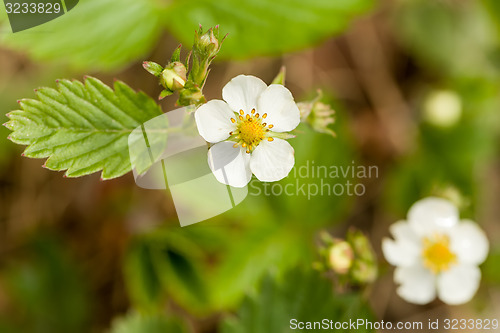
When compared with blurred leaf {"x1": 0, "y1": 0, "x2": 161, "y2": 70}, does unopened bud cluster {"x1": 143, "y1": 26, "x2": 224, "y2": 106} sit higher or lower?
lower

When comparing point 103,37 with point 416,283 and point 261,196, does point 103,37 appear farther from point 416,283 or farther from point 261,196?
point 416,283

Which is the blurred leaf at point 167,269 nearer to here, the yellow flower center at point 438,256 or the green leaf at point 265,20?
the green leaf at point 265,20

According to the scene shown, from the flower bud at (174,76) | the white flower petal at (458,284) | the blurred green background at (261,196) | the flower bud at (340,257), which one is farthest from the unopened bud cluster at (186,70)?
the white flower petal at (458,284)

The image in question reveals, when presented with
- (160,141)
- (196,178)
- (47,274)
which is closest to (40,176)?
(47,274)

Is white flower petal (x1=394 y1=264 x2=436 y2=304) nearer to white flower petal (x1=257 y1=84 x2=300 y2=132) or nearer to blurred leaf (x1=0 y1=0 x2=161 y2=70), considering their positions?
white flower petal (x1=257 y1=84 x2=300 y2=132)

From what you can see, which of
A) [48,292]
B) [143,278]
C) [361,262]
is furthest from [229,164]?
[48,292]

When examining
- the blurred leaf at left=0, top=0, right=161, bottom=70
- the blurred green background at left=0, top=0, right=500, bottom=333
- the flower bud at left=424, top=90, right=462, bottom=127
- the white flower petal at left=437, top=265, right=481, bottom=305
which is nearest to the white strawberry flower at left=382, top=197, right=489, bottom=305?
the white flower petal at left=437, top=265, right=481, bottom=305
